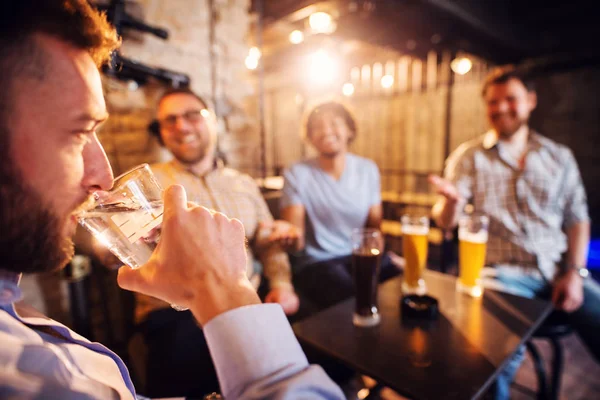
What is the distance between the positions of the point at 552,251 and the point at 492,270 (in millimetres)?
432

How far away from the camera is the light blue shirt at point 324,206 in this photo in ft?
7.20

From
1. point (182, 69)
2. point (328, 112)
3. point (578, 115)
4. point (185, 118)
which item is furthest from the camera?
point (578, 115)

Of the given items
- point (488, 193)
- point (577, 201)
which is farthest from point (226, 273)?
point (577, 201)

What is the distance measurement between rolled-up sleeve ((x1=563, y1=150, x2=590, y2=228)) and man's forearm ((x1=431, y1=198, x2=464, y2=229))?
801 millimetres

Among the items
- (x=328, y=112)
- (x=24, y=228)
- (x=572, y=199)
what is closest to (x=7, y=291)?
(x=24, y=228)

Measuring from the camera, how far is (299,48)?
5.50 meters

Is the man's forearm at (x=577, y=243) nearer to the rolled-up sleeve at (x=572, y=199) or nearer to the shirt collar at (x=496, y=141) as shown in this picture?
the rolled-up sleeve at (x=572, y=199)

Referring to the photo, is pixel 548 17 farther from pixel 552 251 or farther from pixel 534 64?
pixel 552 251

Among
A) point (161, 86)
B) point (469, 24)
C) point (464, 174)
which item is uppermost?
point (469, 24)

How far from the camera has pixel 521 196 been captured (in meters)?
2.16

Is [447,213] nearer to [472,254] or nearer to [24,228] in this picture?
[472,254]

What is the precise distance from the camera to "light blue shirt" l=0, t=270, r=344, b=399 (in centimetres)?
46

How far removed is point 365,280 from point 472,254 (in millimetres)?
542

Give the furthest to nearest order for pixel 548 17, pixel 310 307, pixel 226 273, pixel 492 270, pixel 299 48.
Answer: pixel 299 48
pixel 548 17
pixel 492 270
pixel 310 307
pixel 226 273
